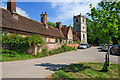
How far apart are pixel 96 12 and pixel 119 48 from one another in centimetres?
1037

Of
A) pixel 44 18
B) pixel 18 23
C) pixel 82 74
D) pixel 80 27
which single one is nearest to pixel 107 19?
pixel 82 74

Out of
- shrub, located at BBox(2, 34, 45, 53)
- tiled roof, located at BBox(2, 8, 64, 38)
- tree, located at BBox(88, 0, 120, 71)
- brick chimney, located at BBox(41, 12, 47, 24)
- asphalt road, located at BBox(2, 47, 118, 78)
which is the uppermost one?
brick chimney, located at BBox(41, 12, 47, 24)

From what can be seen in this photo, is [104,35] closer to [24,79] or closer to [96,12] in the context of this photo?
[96,12]

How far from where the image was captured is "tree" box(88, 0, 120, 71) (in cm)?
536

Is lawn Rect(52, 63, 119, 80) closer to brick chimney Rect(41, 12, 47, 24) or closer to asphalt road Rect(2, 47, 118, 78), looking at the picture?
asphalt road Rect(2, 47, 118, 78)

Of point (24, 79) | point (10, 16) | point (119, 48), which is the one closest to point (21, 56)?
point (24, 79)

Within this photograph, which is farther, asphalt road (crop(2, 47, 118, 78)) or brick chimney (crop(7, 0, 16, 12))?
brick chimney (crop(7, 0, 16, 12))

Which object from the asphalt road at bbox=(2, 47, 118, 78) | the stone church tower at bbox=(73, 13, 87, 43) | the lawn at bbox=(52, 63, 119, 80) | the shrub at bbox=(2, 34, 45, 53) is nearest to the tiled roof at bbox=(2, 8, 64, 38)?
the shrub at bbox=(2, 34, 45, 53)

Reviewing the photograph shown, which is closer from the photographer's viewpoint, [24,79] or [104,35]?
[24,79]

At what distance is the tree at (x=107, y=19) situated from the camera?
17.6 ft

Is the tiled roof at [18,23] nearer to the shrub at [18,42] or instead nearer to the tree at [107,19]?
the shrub at [18,42]

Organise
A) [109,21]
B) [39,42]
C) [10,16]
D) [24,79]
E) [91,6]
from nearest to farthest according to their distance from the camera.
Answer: [24,79] < [109,21] < [91,6] < [39,42] < [10,16]

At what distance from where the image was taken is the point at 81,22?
48219 millimetres

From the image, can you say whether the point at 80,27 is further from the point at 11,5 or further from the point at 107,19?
the point at 107,19
